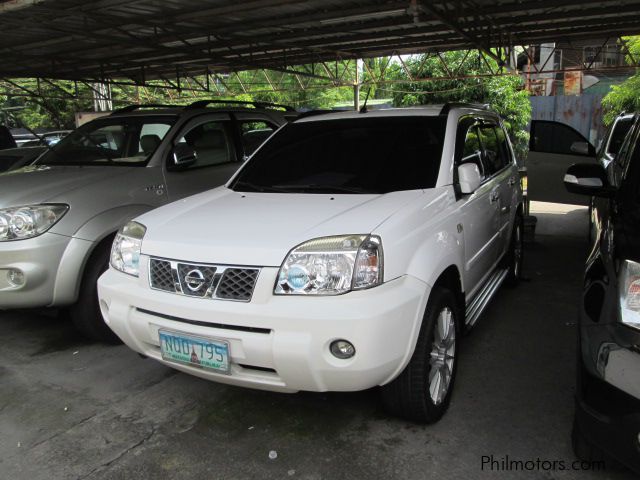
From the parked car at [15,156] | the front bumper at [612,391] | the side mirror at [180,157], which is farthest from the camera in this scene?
the parked car at [15,156]

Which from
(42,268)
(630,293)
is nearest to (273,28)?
(42,268)

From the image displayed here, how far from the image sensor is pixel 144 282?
2742 millimetres

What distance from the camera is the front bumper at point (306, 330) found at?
229cm

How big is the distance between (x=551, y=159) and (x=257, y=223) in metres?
5.32

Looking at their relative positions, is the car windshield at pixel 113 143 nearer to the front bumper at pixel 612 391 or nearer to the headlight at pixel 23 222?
the headlight at pixel 23 222

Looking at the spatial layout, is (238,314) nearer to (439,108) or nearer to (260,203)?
(260,203)

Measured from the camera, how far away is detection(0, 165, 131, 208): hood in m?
3.80

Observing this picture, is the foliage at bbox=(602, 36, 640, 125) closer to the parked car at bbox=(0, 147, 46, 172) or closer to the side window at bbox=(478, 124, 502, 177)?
the side window at bbox=(478, 124, 502, 177)

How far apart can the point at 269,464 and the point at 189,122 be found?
3.34m

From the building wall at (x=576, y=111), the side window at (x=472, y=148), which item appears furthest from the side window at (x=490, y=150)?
the building wall at (x=576, y=111)

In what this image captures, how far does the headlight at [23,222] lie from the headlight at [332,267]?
7.24ft

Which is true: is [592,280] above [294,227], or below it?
below

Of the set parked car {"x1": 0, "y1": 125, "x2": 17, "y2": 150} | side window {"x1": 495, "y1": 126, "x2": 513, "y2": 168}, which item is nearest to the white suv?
side window {"x1": 495, "y1": 126, "x2": 513, "y2": 168}

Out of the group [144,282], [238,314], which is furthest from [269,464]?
[144,282]
